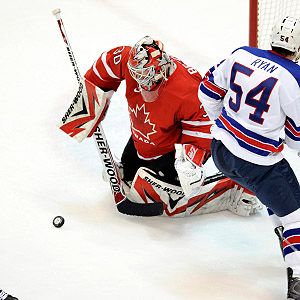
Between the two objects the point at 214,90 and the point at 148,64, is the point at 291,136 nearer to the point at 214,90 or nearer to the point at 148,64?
the point at 214,90

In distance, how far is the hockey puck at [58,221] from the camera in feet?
9.25

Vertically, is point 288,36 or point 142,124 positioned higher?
point 288,36

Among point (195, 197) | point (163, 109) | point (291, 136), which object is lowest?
point (195, 197)

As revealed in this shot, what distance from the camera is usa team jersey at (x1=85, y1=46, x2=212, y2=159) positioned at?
271 cm

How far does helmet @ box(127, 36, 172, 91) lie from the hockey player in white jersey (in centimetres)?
24

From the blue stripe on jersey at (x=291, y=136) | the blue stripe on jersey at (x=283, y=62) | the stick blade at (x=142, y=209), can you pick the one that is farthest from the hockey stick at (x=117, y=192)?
the blue stripe on jersey at (x=283, y=62)

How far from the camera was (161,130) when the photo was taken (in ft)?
9.21

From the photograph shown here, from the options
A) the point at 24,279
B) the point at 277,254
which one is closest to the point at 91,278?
the point at 24,279

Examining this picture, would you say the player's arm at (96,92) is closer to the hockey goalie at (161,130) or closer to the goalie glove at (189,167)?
the hockey goalie at (161,130)

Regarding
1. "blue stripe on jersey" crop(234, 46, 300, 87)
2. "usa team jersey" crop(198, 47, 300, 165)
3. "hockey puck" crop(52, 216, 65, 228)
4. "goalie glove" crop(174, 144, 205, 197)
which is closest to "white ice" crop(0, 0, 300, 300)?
"hockey puck" crop(52, 216, 65, 228)

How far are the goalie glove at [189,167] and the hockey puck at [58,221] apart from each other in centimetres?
50

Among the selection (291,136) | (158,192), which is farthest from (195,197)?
(291,136)

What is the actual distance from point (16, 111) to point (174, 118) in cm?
122

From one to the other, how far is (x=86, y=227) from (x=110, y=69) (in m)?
0.64
